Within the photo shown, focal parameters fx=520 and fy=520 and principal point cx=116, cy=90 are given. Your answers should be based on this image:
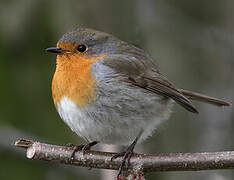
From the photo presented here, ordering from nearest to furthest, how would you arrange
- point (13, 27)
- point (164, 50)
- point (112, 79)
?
point (112, 79) → point (13, 27) → point (164, 50)

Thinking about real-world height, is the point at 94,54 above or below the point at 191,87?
above

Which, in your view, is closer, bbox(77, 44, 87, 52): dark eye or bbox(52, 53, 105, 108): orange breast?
bbox(52, 53, 105, 108): orange breast

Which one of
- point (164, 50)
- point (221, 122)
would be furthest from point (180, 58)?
point (221, 122)

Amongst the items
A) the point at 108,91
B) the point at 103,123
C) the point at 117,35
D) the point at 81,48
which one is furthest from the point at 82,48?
the point at 117,35

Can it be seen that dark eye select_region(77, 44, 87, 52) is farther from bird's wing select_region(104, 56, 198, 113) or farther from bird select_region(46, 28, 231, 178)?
bird's wing select_region(104, 56, 198, 113)

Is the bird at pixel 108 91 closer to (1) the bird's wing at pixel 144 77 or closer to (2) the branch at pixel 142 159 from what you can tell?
(1) the bird's wing at pixel 144 77

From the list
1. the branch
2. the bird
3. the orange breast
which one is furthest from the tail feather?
the branch

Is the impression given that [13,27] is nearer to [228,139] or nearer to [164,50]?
[164,50]
